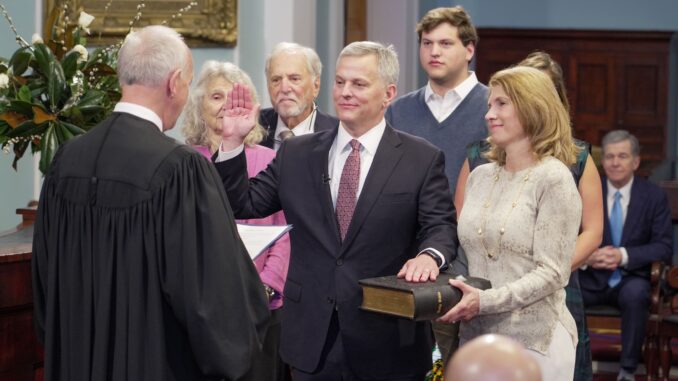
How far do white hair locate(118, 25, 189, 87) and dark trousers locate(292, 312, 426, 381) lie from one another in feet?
3.16

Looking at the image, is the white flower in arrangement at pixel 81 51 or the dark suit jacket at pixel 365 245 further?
the white flower in arrangement at pixel 81 51

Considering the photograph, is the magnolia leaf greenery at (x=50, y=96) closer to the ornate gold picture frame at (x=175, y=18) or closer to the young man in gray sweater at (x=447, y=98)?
the young man in gray sweater at (x=447, y=98)

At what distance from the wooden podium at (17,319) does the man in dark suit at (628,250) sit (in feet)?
13.0

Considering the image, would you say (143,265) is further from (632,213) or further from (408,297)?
(632,213)

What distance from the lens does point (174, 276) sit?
2871 mm

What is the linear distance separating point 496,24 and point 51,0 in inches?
365

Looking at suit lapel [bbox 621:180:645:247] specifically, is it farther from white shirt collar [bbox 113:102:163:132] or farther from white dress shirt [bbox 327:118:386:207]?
white shirt collar [bbox 113:102:163:132]

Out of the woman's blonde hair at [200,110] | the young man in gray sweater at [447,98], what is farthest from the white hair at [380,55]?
the young man in gray sweater at [447,98]

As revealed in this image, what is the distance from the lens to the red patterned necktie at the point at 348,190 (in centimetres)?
349

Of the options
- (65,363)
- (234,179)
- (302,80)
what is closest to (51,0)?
(302,80)

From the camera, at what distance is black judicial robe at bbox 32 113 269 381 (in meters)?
2.89

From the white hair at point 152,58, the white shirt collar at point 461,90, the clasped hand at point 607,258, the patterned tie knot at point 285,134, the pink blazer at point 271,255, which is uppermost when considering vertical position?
the white hair at point 152,58

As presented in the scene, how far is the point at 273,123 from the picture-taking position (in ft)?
16.9

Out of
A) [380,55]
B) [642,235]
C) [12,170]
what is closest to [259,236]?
[380,55]
